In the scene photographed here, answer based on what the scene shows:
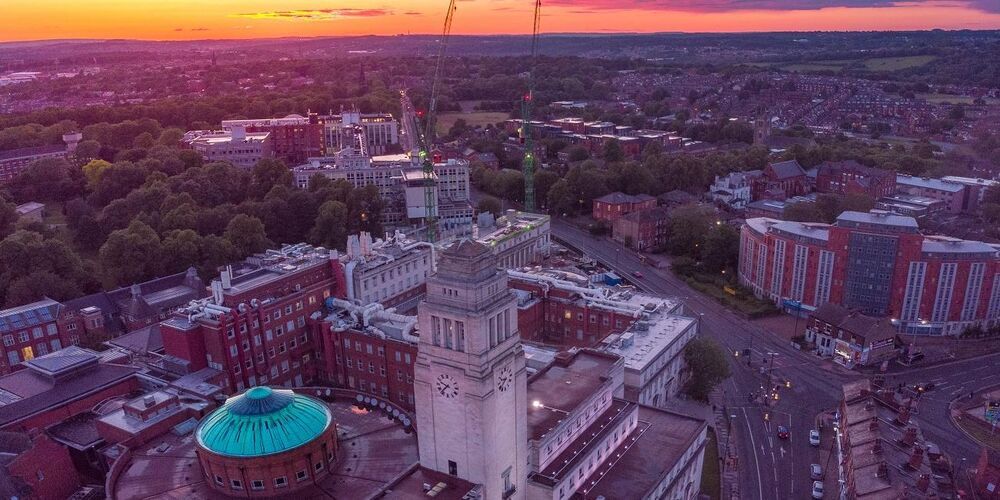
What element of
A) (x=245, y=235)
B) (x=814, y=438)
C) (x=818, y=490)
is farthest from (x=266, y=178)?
(x=818, y=490)

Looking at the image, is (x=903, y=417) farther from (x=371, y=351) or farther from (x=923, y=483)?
(x=371, y=351)

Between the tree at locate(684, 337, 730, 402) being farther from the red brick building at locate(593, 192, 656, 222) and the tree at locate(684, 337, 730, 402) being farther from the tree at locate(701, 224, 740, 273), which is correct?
the red brick building at locate(593, 192, 656, 222)

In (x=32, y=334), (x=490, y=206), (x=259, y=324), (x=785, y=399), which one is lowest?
(x=785, y=399)

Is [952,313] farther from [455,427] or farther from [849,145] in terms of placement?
[849,145]

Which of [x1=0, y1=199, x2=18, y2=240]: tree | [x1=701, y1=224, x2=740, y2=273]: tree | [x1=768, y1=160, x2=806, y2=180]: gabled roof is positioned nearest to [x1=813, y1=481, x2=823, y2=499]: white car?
[x1=701, y1=224, x2=740, y2=273]: tree

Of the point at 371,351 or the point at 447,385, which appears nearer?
the point at 447,385

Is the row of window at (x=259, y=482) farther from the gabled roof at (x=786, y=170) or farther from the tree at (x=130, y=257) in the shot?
the gabled roof at (x=786, y=170)

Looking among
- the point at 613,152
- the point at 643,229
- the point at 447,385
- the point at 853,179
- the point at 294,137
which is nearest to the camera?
the point at 447,385

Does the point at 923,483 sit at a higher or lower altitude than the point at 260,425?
lower
